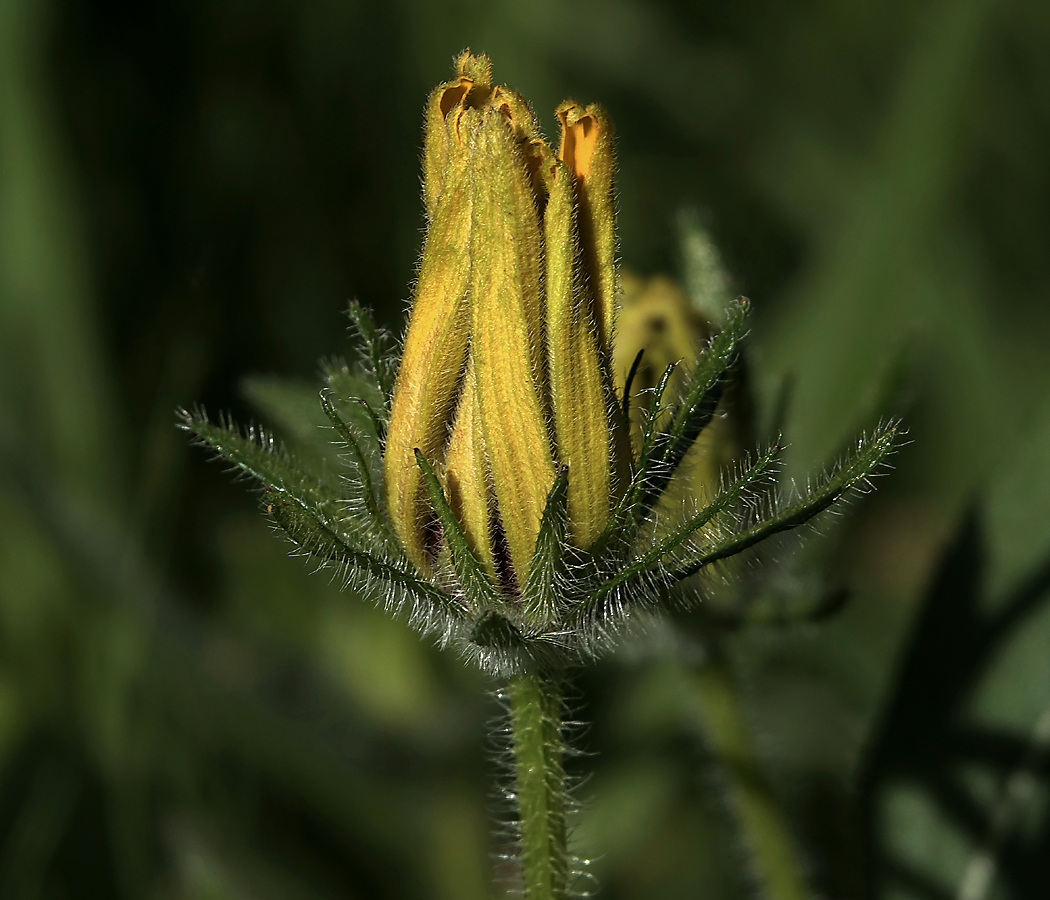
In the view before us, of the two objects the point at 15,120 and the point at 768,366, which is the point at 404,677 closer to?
the point at 768,366

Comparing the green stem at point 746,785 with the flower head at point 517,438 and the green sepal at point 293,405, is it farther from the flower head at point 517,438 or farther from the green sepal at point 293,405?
the green sepal at point 293,405

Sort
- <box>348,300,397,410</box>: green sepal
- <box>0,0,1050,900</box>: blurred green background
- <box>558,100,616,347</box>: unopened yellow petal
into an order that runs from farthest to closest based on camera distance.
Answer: <box>0,0,1050,900</box>: blurred green background, <box>348,300,397,410</box>: green sepal, <box>558,100,616,347</box>: unopened yellow petal

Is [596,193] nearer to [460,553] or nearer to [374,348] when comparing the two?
[374,348]

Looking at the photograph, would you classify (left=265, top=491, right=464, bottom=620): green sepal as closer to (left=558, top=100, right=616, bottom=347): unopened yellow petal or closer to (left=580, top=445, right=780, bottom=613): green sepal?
(left=580, top=445, right=780, bottom=613): green sepal

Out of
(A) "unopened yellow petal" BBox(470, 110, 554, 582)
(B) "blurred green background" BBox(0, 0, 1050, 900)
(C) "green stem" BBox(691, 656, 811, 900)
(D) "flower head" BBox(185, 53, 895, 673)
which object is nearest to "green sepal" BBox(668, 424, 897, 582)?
(D) "flower head" BBox(185, 53, 895, 673)

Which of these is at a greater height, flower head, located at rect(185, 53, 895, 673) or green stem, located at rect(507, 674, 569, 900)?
flower head, located at rect(185, 53, 895, 673)

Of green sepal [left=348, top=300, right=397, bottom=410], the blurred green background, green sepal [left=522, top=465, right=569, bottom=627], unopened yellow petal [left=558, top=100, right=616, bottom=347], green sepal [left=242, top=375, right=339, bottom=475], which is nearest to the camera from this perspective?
green sepal [left=522, top=465, right=569, bottom=627]

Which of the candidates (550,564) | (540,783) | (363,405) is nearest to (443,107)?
(363,405)

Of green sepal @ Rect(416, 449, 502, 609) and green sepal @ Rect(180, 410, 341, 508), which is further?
green sepal @ Rect(180, 410, 341, 508)
